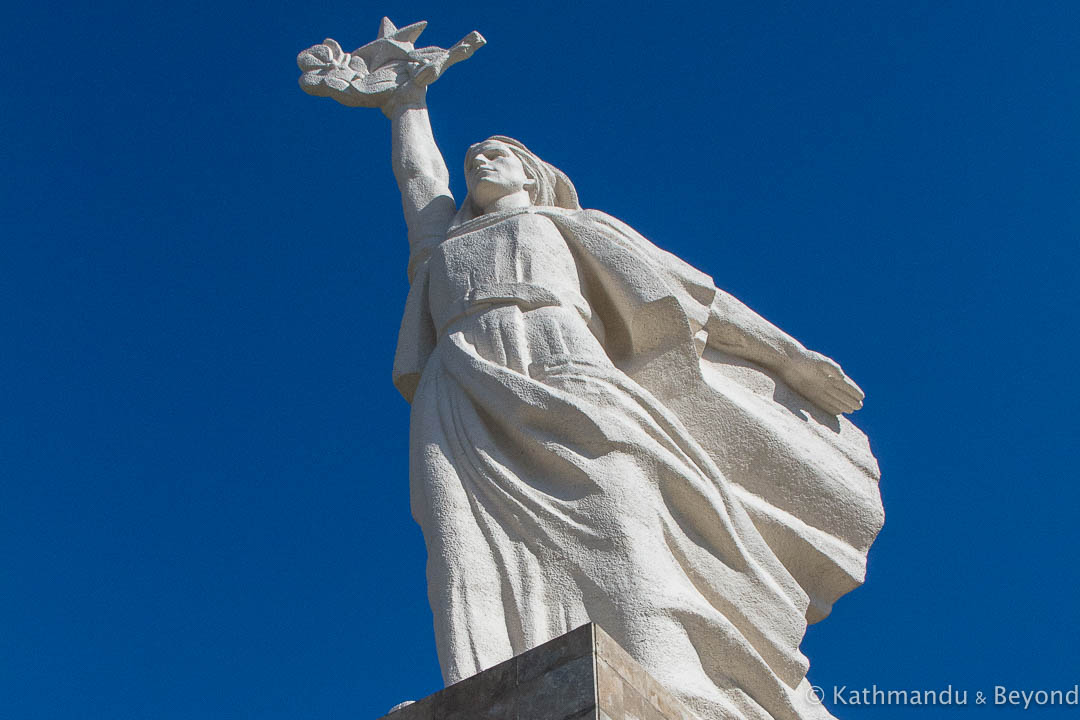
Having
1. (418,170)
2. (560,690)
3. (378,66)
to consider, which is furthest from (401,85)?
(560,690)

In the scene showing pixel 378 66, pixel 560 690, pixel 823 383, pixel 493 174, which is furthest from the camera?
pixel 378 66

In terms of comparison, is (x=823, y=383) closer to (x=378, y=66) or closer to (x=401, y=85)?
(x=401, y=85)

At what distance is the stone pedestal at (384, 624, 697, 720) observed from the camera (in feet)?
16.4

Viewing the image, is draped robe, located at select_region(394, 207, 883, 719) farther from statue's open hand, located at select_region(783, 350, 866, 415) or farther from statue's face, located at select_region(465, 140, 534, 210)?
statue's face, located at select_region(465, 140, 534, 210)

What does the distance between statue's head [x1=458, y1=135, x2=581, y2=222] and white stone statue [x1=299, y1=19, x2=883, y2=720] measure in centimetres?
1

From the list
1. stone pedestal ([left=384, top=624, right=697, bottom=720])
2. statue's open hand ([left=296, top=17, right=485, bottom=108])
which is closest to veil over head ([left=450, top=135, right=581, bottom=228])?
statue's open hand ([left=296, top=17, right=485, bottom=108])

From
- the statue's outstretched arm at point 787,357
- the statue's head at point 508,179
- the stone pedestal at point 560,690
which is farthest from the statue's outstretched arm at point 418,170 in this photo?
the stone pedestal at point 560,690

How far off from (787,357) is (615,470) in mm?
1606

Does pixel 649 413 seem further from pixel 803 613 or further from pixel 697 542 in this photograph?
pixel 803 613

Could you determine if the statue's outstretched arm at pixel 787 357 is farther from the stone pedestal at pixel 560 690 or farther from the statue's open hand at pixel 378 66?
the stone pedestal at pixel 560 690

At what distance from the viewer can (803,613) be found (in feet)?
23.0

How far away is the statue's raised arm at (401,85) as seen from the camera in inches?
347

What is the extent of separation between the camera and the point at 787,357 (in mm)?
7996

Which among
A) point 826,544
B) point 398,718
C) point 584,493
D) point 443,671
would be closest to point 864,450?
point 826,544
